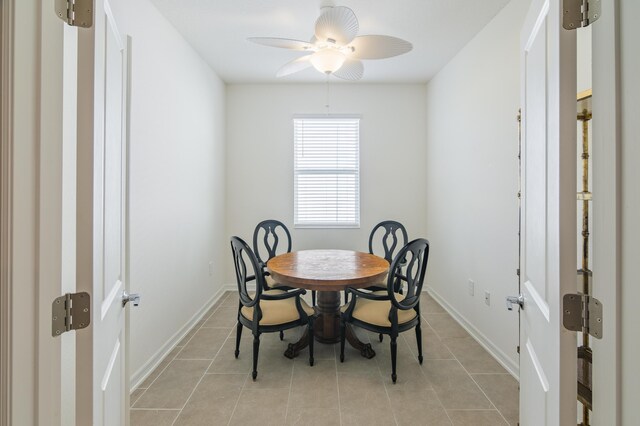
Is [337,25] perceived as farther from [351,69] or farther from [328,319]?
[328,319]

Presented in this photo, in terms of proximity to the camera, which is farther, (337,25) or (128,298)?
(337,25)

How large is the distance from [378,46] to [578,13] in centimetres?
146

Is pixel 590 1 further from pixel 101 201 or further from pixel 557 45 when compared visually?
pixel 101 201

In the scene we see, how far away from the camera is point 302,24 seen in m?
2.55

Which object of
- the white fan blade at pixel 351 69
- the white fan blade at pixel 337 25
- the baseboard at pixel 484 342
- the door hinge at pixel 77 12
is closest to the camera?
the door hinge at pixel 77 12

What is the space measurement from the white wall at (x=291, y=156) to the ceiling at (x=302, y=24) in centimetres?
59

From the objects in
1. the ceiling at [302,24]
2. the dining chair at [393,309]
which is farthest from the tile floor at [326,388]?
the ceiling at [302,24]

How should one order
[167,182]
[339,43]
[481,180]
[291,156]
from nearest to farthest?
[339,43], [167,182], [481,180], [291,156]

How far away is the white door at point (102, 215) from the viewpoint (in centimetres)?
78

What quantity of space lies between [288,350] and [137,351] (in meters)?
1.06

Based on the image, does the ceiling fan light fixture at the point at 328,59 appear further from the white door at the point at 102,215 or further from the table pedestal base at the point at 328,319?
the table pedestal base at the point at 328,319
